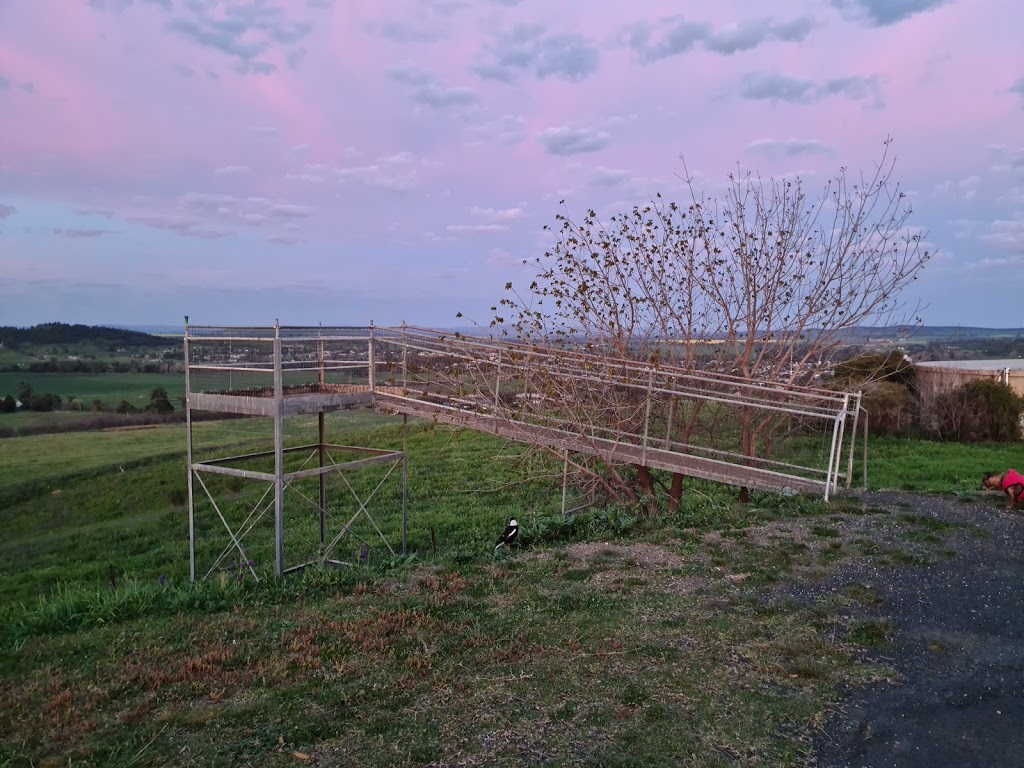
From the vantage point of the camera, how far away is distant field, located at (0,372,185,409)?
147ft

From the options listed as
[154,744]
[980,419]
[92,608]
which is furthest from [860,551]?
[980,419]

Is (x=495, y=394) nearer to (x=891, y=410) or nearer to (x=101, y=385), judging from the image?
(x=891, y=410)

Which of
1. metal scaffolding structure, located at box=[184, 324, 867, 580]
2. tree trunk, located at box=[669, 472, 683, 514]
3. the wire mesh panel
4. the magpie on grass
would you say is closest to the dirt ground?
metal scaffolding structure, located at box=[184, 324, 867, 580]

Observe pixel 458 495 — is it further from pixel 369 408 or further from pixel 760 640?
pixel 760 640

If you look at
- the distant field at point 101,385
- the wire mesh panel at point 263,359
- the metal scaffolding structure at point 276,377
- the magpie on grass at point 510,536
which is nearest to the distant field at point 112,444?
the distant field at point 101,385

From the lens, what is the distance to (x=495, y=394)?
37.2 feet

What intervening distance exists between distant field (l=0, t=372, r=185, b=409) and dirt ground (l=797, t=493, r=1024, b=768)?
40.6 m

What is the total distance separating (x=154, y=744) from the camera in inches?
177

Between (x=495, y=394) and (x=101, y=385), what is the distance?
1806 inches

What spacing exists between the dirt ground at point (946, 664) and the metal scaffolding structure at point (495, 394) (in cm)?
249

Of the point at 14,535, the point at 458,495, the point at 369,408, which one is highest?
the point at 369,408

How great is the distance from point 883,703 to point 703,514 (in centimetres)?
490

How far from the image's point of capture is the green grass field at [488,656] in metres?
4.44

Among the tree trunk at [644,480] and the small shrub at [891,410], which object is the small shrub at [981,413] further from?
the tree trunk at [644,480]
